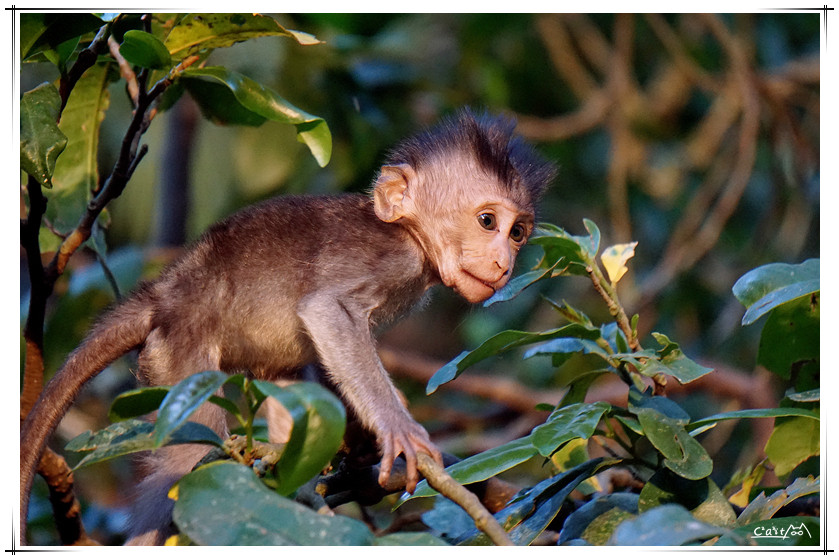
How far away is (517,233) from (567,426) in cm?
109

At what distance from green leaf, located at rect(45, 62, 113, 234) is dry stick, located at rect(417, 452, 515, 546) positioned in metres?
1.47


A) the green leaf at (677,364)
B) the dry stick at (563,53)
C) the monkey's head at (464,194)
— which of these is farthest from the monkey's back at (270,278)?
the dry stick at (563,53)

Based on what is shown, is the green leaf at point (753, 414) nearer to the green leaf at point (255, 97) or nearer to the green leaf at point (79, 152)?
the green leaf at point (255, 97)

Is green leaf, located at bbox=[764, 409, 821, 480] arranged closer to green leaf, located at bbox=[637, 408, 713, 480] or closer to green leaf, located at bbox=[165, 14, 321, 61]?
green leaf, located at bbox=[637, 408, 713, 480]

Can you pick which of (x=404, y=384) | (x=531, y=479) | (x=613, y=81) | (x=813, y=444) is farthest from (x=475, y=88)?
(x=813, y=444)

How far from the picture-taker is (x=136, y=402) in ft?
5.65

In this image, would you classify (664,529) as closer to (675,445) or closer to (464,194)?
(675,445)

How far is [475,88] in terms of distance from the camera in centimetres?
605

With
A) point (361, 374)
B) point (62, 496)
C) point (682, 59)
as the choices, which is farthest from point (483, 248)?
point (682, 59)

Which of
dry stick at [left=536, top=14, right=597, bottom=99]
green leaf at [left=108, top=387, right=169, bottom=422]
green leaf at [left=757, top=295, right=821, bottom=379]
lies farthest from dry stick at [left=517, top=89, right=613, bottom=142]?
green leaf at [left=108, top=387, right=169, bottom=422]

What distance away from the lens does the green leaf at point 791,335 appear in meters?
2.37

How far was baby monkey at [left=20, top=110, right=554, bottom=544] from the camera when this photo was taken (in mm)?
2436

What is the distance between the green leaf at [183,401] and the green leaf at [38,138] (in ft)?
2.63
